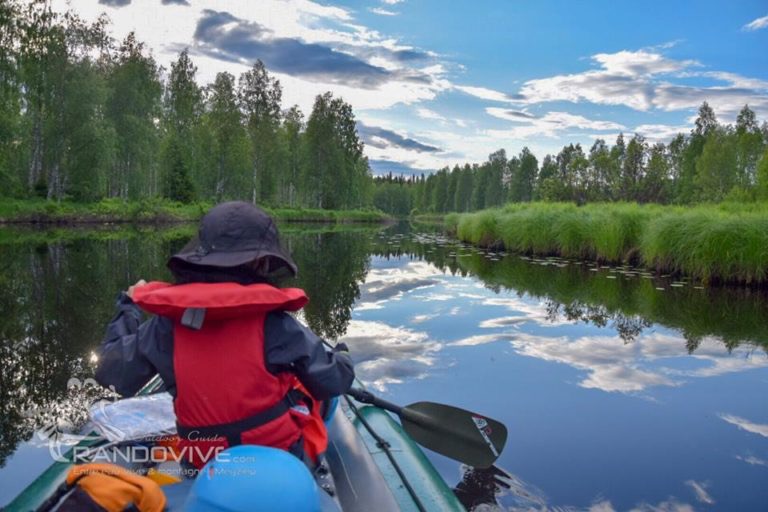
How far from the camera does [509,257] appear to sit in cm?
1608

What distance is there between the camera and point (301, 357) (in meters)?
1.89

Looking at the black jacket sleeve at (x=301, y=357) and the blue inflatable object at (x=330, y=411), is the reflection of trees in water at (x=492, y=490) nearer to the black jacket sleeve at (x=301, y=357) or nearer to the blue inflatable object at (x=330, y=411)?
the blue inflatable object at (x=330, y=411)

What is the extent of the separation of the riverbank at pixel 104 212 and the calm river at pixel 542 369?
13.9 metres

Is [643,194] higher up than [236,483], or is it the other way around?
[643,194]

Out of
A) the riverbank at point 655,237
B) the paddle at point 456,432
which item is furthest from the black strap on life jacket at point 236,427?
the riverbank at point 655,237

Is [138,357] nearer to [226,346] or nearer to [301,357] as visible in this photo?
[226,346]

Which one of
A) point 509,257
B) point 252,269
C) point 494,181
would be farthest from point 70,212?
point 494,181

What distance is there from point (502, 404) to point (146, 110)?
3312cm

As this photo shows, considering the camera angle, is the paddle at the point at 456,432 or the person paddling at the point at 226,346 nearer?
the person paddling at the point at 226,346

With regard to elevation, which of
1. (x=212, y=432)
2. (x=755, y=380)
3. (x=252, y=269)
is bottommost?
(x=755, y=380)

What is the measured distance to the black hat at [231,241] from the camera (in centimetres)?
185

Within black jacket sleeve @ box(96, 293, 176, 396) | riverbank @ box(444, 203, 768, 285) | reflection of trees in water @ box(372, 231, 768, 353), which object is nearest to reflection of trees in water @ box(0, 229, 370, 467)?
black jacket sleeve @ box(96, 293, 176, 396)

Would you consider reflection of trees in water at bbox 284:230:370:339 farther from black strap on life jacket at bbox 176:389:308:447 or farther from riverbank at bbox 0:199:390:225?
riverbank at bbox 0:199:390:225

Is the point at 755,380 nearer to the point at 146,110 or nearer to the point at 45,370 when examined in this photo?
the point at 45,370
